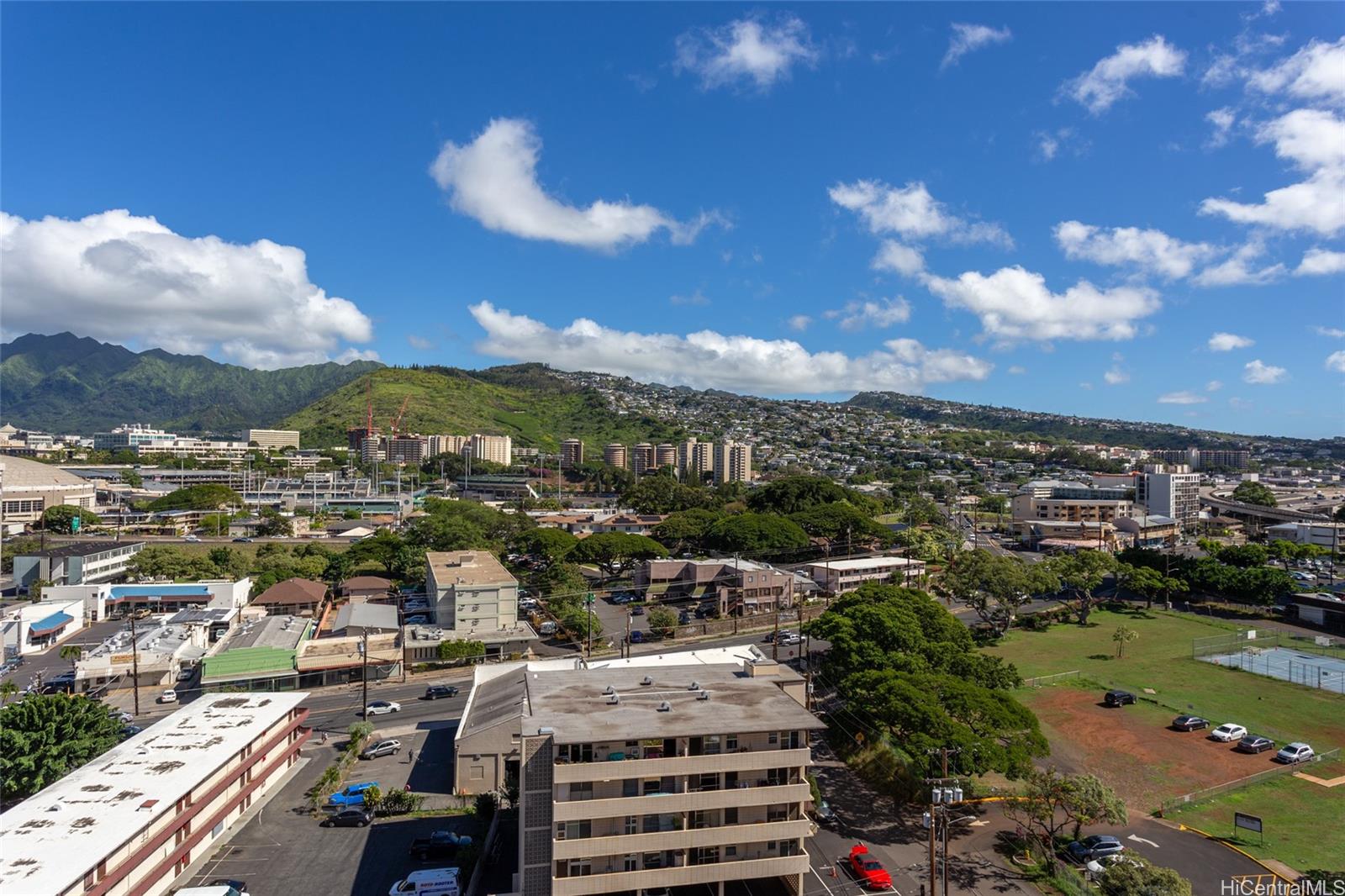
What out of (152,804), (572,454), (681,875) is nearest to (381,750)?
(152,804)

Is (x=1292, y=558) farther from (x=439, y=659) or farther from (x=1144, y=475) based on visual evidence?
(x=439, y=659)

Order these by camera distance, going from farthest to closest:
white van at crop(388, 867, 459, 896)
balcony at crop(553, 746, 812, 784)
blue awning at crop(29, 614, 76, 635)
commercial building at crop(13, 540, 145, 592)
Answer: commercial building at crop(13, 540, 145, 592) < blue awning at crop(29, 614, 76, 635) < white van at crop(388, 867, 459, 896) < balcony at crop(553, 746, 812, 784)

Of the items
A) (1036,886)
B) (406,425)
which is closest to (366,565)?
(1036,886)

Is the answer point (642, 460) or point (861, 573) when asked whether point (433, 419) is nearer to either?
point (642, 460)

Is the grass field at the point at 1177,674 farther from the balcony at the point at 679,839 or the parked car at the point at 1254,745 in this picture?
the balcony at the point at 679,839

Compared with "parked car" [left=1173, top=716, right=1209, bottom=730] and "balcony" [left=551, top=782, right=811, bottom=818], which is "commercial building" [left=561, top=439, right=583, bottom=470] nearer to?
"parked car" [left=1173, top=716, right=1209, bottom=730]

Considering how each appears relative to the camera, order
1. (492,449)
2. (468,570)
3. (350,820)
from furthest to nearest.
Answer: (492,449) < (468,570) < (350,820)

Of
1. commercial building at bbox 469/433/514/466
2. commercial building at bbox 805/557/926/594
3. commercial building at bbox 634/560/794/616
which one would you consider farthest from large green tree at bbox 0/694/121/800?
commercial building at bbox 469/433/514/466
